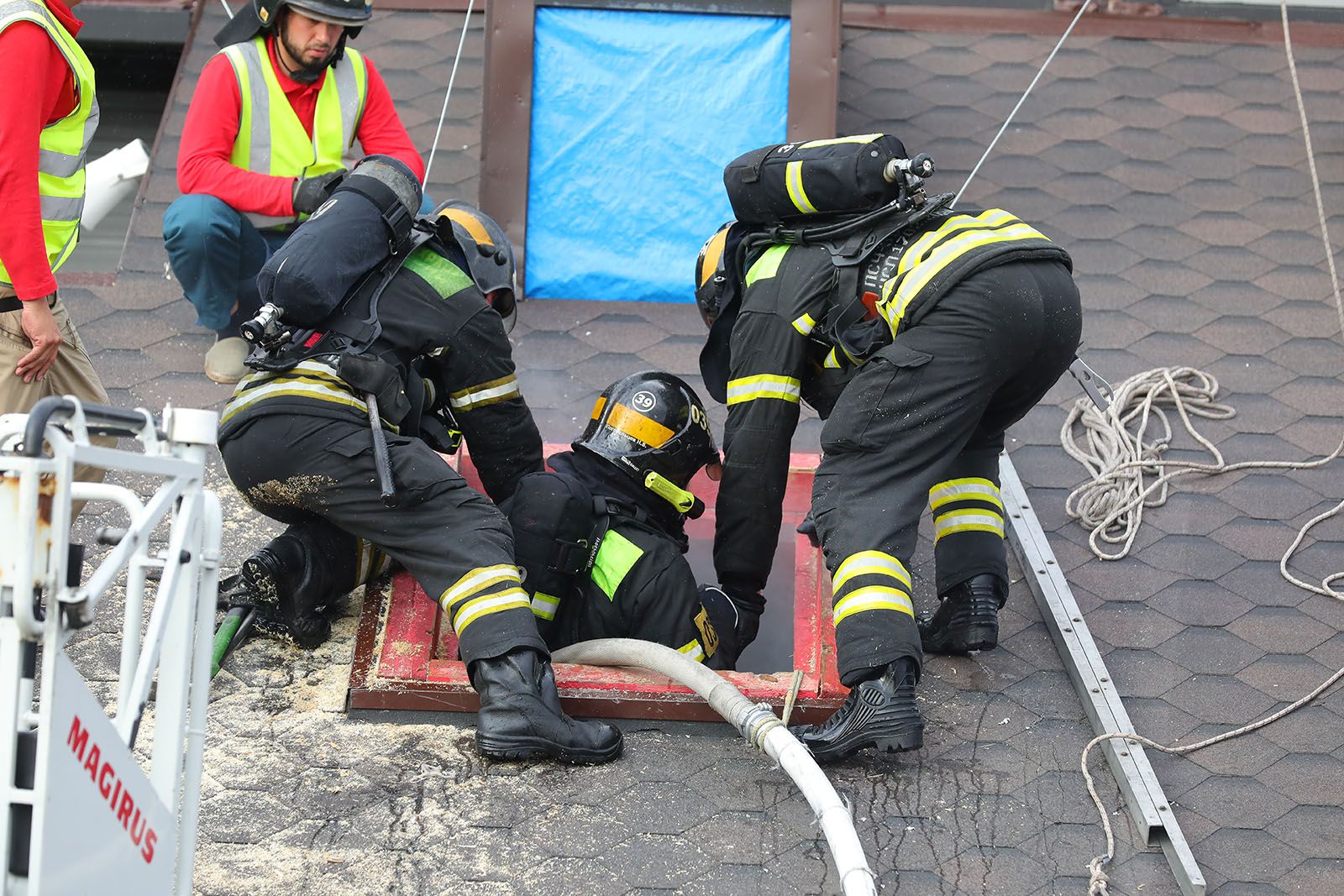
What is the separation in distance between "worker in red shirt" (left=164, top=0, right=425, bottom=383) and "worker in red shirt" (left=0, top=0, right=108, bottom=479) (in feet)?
3.37

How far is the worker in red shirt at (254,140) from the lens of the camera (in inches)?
191

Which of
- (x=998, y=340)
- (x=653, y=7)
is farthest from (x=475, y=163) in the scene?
(x=998, y=340)

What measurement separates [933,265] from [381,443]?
146cm

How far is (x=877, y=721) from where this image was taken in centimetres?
342

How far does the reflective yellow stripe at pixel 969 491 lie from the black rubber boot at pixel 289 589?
1.69 m

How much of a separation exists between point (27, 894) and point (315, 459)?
1.78 m

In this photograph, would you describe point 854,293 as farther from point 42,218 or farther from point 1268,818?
point 42,218

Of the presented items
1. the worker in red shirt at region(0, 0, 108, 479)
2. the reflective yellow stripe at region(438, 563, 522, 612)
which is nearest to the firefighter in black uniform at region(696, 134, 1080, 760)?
the reflective yellow stripe at region(438, 563, 522, 612)

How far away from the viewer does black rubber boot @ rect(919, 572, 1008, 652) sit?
388 cm

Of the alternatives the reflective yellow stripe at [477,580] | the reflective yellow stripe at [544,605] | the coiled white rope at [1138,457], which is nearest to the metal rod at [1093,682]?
Answer: the coiled white rope at [1138,457]

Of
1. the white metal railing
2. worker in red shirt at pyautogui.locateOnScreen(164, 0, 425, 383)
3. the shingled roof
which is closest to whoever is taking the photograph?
the white metal railing

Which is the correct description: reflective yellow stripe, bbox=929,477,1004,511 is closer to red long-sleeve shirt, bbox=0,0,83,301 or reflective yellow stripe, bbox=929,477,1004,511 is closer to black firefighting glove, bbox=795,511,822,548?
black firefighting glove, bbox=795,511,822,548

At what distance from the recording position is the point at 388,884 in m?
3.05

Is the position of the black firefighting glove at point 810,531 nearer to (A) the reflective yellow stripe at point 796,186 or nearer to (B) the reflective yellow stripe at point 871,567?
(B) the reflective yellow stripe at point 871,567
